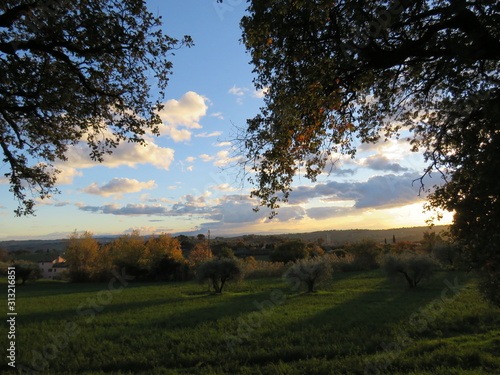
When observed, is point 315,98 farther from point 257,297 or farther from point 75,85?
point 257,297

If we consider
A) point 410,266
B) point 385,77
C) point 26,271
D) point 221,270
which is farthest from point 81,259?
point 385,77

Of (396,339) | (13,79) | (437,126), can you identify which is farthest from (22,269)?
(437,126)

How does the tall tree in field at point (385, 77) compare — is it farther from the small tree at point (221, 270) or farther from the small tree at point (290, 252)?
the small tree at point (290, 252)

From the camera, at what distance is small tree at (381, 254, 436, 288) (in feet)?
80.4

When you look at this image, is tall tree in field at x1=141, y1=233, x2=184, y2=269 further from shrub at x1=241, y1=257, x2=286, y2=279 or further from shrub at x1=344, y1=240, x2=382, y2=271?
shrub at x1=344, y1=240, x2=382, y2=271

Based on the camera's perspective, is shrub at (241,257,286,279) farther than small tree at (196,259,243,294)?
Yes

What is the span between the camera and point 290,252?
64.7 meters

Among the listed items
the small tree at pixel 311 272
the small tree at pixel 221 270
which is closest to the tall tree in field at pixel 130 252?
the small tree at pixel 221 270

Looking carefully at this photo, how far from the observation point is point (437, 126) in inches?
367

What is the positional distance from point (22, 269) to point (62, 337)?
4267 cm

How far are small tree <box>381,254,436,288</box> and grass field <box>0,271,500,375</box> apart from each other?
3.52 m

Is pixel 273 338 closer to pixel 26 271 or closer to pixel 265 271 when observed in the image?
pixel 265 271

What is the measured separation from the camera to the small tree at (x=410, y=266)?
80.4 feet

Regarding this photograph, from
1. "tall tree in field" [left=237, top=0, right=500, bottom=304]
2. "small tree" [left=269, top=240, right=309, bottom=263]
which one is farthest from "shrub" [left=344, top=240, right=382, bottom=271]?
"tall tree in field" [left=237, top=0, right=500, bottom=304]
